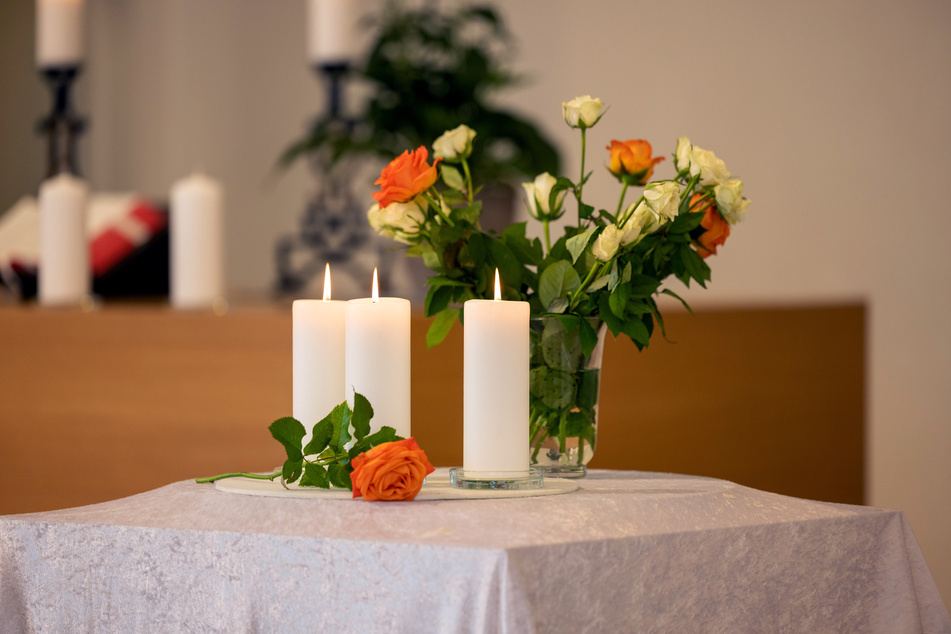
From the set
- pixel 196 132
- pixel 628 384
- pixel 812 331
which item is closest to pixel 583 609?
pixel 628 384

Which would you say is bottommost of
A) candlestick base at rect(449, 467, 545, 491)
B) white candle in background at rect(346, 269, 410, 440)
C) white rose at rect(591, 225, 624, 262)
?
candlestick base at rect(449, 467, 545, 491)

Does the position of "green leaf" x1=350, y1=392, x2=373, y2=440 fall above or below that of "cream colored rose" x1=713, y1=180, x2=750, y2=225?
below

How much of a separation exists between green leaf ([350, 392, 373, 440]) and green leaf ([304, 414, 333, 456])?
0.02m

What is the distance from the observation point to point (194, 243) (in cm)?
136

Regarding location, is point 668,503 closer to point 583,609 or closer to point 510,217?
point 583,609

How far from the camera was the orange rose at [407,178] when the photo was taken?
649mm

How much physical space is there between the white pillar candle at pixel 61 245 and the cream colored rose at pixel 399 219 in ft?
2.74

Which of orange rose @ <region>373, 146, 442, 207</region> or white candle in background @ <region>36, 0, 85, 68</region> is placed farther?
white candle in background @ <region>36, 0, 85, 68</region>

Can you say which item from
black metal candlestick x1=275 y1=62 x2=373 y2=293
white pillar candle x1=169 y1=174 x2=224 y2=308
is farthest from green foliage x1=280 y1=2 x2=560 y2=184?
white pillar candle x1=169 y1=174 x2=224 y2=308

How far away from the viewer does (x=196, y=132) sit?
2.74 m

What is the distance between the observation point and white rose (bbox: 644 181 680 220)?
0.61 metres

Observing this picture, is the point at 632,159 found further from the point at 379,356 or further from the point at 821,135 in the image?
the point at 821,135

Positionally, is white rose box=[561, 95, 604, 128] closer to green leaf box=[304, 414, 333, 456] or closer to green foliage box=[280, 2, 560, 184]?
green leaf box=[304, 414, 333, 456]

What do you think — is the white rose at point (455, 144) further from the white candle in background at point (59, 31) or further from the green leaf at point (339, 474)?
the white candle in background at point (59, 31)
